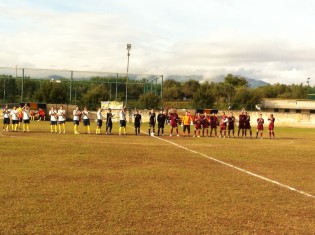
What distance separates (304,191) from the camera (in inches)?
389

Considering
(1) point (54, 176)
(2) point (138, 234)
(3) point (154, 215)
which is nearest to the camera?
(2) point (138, 234)

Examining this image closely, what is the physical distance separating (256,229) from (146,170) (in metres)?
6.01

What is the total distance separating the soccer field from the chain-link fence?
111 feet

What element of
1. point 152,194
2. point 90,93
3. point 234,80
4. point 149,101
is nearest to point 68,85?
point 90,93

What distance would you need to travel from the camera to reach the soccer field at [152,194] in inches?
267

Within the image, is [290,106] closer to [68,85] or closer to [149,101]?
[149,101]

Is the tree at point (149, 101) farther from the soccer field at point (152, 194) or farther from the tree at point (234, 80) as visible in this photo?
the tree at point (234, 80)

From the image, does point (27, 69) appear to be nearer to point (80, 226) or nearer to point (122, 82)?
point (122, 82)

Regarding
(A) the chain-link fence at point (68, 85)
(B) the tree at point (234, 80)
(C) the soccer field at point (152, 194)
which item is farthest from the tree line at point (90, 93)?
(B) the tree at point (234, 80)

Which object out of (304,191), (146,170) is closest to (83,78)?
(146,170)

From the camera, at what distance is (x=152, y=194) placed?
9.03 m

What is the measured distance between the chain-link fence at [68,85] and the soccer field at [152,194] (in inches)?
1327

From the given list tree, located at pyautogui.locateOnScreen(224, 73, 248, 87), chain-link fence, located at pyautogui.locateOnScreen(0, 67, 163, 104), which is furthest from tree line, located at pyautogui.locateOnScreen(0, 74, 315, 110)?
tree, located at pyautogui.locateOnScreen(224, 73, 248, 87)

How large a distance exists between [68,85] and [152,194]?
42.2 metres
